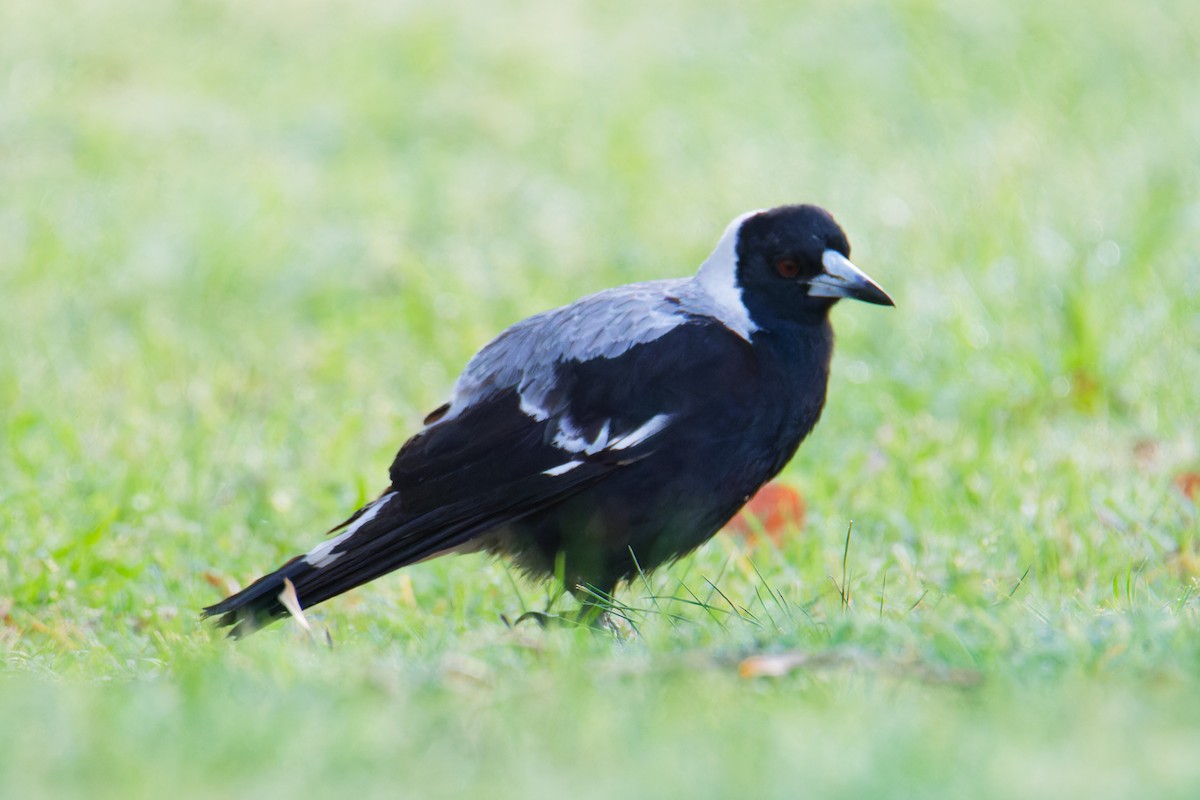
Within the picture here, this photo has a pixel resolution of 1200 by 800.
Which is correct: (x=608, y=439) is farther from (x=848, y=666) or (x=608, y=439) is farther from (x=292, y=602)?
(x=848, y=666)

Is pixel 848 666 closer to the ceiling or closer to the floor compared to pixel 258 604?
closer to the floor

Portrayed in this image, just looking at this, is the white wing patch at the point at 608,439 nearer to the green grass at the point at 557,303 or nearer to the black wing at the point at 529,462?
the black wing at the point at 529,462

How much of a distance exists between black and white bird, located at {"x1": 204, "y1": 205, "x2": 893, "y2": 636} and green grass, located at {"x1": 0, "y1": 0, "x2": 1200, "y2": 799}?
21 centimetres

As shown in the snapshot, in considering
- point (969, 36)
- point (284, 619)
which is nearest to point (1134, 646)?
point (284, 619)

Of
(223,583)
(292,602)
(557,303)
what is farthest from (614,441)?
(557,303)

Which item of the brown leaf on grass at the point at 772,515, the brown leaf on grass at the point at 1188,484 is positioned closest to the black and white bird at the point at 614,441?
the brown leaf on grass at the point at 772,515

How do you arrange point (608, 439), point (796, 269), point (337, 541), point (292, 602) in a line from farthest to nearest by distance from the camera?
point (796, 269) → point (337, 541) → point (608, 439) → point (292, 602)

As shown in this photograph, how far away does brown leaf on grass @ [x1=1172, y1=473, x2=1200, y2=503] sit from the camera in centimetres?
474

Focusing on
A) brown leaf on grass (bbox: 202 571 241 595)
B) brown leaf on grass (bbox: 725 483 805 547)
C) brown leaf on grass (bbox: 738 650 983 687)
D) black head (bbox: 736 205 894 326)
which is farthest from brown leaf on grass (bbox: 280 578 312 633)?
brown leaf on grass (bbox: 725 483 805 547)

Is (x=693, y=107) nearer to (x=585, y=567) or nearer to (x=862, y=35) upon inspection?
(x=862, y=35)

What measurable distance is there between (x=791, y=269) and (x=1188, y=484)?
1529 millimetres

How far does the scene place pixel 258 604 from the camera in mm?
3842

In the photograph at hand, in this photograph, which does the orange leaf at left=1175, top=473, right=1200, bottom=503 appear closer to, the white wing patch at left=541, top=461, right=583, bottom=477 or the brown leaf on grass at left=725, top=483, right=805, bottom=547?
the brown leaf on grass at left=725, top=483, right=805, bottom=547

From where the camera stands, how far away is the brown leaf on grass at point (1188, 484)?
15.6ft
